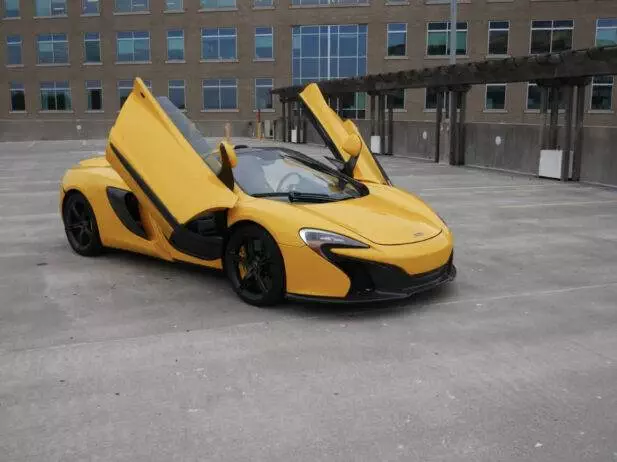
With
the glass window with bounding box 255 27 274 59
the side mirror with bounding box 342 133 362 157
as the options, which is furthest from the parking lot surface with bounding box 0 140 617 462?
the glass window with bounding box 255 27 274 59

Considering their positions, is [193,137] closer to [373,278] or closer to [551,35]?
[373,278]

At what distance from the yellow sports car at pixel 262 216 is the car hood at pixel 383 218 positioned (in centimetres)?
1

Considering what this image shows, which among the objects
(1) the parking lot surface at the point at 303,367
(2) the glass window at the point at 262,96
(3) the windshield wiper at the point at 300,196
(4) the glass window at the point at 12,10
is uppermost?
(4) the glass window at the point at 12,10

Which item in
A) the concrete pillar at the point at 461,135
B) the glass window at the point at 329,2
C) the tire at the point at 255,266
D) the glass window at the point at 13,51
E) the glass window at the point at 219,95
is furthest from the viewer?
the glass window at the point at 13,51

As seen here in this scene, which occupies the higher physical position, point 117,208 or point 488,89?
point 488,89

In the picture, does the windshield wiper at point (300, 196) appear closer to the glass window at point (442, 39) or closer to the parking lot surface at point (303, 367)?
the parking lot surface at point (303, 367)

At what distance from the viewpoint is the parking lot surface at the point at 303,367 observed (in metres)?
3.37

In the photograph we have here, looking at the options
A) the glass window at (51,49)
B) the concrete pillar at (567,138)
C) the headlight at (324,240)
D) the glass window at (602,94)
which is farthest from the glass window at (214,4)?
the headlight at (324,240)

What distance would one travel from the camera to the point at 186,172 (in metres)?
6.04

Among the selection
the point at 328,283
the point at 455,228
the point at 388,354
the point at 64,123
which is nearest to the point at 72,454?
the point at 388,354

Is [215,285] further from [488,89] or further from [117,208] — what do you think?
[488,89]

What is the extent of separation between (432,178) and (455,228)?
25.7 ft

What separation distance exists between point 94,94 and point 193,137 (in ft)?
170

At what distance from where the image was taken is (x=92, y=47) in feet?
178
